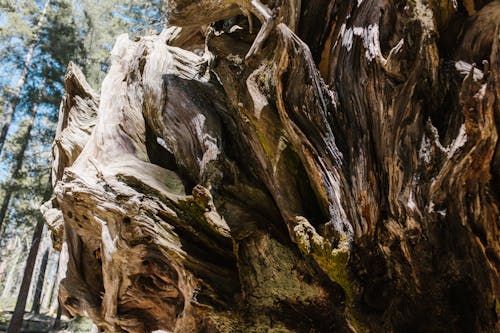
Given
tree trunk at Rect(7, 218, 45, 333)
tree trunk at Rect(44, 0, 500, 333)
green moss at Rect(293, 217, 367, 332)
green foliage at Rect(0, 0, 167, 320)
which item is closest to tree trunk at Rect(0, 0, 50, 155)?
green foliage at Rect(0, 0, 167, 320)

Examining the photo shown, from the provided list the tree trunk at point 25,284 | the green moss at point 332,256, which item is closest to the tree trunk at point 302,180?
the green moss at point 332,256

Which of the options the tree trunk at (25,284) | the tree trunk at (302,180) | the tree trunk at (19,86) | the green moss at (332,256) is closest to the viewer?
the tree trunk at (302,180)

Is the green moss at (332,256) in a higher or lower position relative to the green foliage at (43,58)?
lower

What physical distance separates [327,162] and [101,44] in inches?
755

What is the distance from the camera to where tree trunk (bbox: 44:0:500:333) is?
268 centimetres

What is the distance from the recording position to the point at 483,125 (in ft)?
7.68

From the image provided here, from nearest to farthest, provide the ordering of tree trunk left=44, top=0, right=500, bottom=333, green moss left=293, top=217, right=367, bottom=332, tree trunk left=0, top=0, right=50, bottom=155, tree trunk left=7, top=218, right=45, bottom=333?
tree trunk left=44, top=0, right=500, bottom=333 < green moss left=293, top=217, right=367, bottom=332 < tree trunk left=7, top=218, right=45, bottom=333 < tree trunk left=0, top=0, right=50, bottom=155

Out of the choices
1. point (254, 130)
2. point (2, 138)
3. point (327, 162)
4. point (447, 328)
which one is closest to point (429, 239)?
point (447, 328)

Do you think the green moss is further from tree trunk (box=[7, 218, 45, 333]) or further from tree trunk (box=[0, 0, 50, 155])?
tree trunk (box=[0, 0, 50, 155])

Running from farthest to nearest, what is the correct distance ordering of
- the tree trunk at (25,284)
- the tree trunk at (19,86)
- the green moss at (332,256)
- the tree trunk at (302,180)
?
the tree trunk at (19,86), the tree trunk at (25,284), the green moss at (332,256), the tree trunk at (302,180)

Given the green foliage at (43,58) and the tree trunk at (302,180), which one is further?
the green foliage at (43,58)

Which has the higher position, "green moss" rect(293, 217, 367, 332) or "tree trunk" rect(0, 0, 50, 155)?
"tree trunk" rect(0, 0, 50, 155)

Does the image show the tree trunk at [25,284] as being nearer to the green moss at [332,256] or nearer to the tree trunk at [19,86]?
the tree trunk at [19,86]

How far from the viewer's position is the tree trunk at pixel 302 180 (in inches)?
105
